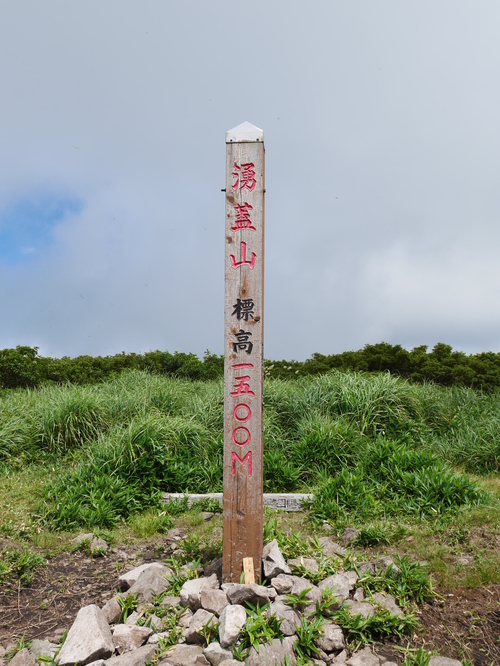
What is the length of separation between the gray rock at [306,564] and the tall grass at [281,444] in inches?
57.0

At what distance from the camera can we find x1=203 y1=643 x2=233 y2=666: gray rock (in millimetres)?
2972

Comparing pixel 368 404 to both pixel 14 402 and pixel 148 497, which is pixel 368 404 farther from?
pixel 14 402

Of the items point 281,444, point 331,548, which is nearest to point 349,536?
point 331,548

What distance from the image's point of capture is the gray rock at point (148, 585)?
3.75 metres

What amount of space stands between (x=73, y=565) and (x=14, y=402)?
5.51 metres

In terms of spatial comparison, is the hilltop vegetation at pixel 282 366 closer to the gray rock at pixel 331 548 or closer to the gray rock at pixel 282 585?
the gray rock at pixel 331 548

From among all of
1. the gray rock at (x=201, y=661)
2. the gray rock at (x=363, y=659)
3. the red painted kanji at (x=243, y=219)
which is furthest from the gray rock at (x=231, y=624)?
the red painted kanji at (x=243, y=219)

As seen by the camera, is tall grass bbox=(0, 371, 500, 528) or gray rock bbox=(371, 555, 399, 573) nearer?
gray rock bbox=(371, 555, 399, 573)

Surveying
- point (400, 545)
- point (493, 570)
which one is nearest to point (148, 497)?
point (400, 545)

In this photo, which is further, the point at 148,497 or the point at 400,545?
the point at 148,497

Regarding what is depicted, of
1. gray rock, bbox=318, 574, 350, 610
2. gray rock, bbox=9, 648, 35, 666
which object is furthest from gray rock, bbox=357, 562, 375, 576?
gray rock, bbox=9, 648, 35, 666

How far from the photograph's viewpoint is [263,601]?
10.9 feet

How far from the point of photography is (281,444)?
286 inches

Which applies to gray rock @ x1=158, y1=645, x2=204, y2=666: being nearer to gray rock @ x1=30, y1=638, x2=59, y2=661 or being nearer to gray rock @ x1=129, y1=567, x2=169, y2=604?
gray rock @ x1=129, y1=567, x2=169, y2=604
